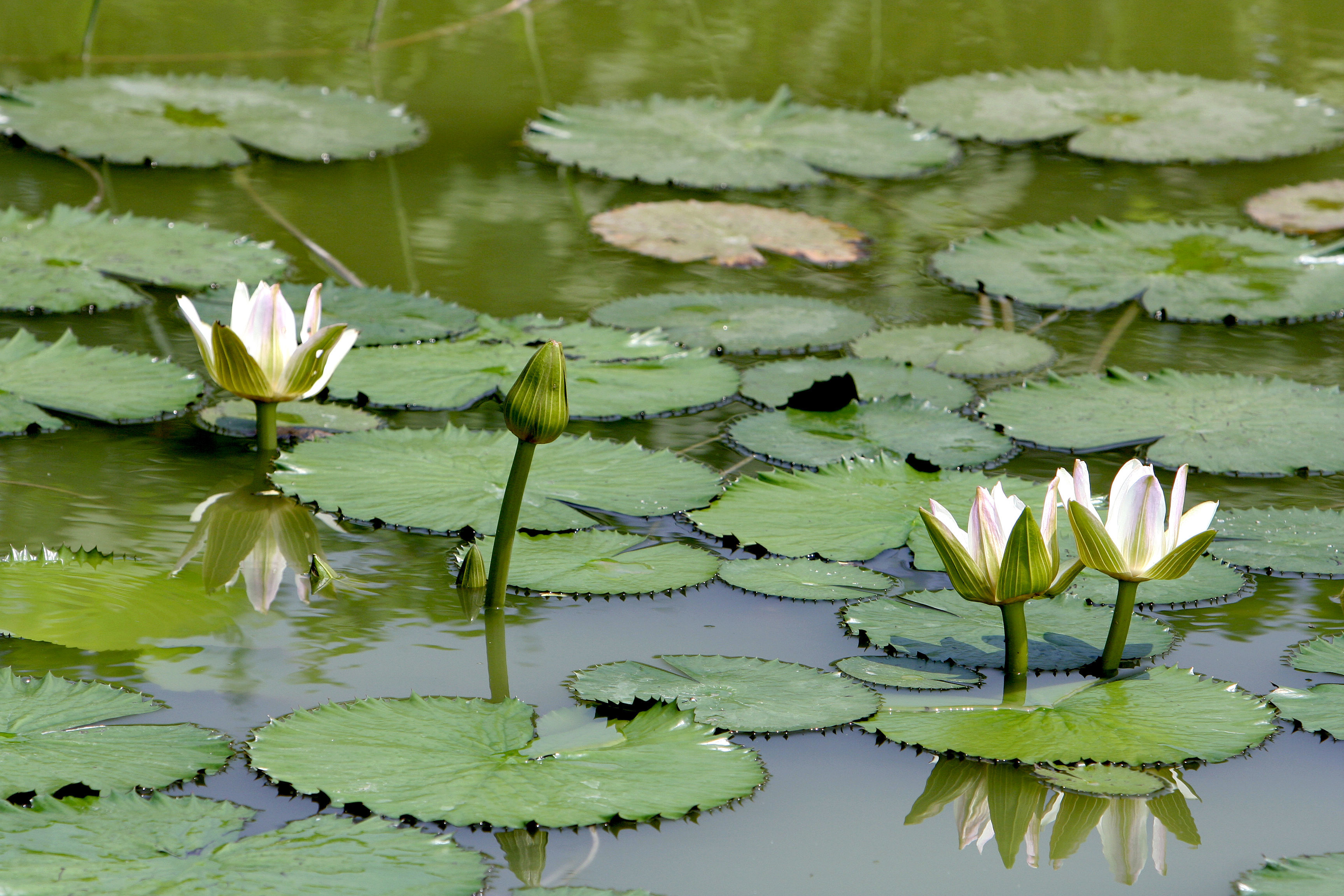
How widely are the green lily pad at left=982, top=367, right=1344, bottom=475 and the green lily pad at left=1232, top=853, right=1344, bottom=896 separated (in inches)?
43.8

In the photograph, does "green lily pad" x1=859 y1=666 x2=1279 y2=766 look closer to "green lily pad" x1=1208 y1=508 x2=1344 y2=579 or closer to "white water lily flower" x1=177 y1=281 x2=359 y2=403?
"green lily pad" x1=1208 y1=508 x2=1344 y2=579

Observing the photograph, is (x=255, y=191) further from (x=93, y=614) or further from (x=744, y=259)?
(x=93, y=614)

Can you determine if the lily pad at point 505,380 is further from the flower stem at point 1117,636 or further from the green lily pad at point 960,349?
the flower stem at point 1117,636

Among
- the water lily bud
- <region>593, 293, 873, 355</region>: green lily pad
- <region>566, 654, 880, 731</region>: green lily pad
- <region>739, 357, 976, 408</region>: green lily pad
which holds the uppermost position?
the water lily bud

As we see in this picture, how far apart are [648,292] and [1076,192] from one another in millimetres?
1573

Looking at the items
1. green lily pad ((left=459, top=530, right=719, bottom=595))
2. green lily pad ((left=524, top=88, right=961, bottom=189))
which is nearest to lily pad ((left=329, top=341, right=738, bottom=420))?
green lily pad ((left=459, top=530, right=719, bottom=595))

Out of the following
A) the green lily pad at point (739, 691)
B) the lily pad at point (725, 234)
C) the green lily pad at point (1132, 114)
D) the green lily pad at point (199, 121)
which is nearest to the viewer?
the green lily pad at point (739, 691)

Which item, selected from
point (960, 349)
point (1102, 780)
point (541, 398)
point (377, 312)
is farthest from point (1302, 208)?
point (541, 398)

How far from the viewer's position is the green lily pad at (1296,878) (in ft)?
4.53

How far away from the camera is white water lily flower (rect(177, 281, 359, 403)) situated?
222 centimetres

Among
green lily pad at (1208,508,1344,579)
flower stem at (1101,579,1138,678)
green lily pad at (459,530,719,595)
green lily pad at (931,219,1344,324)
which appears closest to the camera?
flower stem at (1101,579,1138,678)

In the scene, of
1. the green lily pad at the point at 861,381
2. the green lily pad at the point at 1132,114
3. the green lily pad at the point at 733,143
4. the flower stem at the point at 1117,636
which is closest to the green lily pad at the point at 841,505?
the green lily pad at the point at 861,381

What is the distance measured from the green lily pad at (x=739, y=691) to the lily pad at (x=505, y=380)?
92cm

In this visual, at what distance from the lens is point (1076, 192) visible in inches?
166
